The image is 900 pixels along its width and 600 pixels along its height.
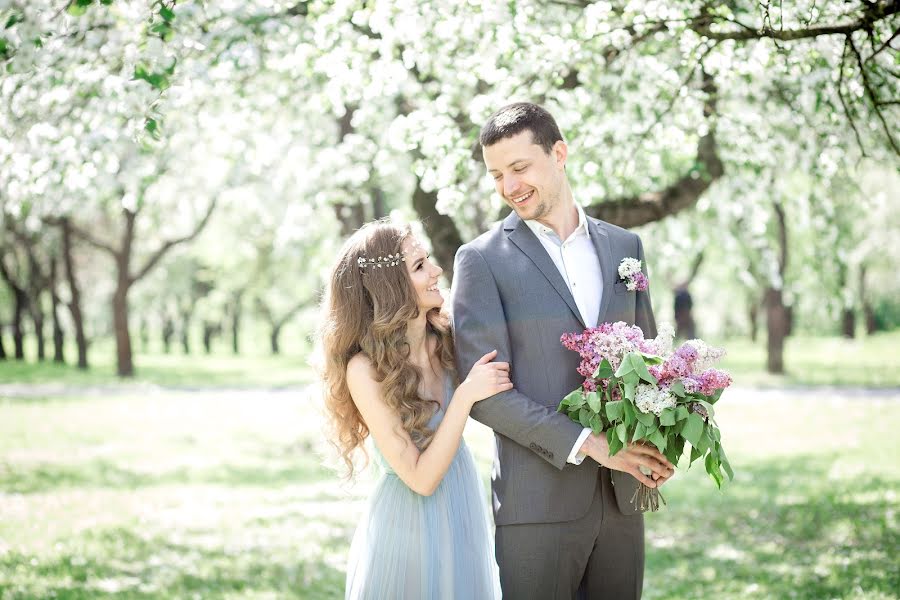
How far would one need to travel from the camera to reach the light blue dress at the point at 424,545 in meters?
3.82

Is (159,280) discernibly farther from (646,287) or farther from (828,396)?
(646,287)

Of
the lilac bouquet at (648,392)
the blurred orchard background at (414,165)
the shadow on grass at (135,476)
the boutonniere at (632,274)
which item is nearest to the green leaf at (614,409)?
the lilac bouquet at (648,392)

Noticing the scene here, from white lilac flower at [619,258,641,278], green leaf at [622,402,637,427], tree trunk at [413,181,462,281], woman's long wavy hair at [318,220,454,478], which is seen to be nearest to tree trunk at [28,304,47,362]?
tree trunk at [413,181,462,281]

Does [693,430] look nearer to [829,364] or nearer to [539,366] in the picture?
[539,366]

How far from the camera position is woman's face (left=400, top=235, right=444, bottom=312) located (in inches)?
154

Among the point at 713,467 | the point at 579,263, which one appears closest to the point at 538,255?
the point at 579,263

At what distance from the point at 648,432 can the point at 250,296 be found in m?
40.6

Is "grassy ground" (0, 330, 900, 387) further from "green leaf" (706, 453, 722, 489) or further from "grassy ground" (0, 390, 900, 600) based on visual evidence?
"green leaf" (706, 453, 722, 489)

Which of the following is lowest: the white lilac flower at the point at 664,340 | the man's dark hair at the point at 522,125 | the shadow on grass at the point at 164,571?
the shadow on grass at the point at 164,571

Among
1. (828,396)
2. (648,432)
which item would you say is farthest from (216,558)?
(828,396)

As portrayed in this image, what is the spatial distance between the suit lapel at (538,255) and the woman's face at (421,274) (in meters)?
0.40

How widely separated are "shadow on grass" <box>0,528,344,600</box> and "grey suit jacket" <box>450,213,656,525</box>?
3704 mm

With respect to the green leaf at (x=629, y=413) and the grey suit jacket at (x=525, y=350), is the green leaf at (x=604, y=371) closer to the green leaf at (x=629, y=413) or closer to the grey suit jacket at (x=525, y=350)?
the green leaf at (x=629, y=413)

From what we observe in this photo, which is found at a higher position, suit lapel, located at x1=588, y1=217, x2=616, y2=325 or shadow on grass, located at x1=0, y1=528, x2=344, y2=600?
suit lapel, located at x1=588, y1=217, x2=616, y2=325
